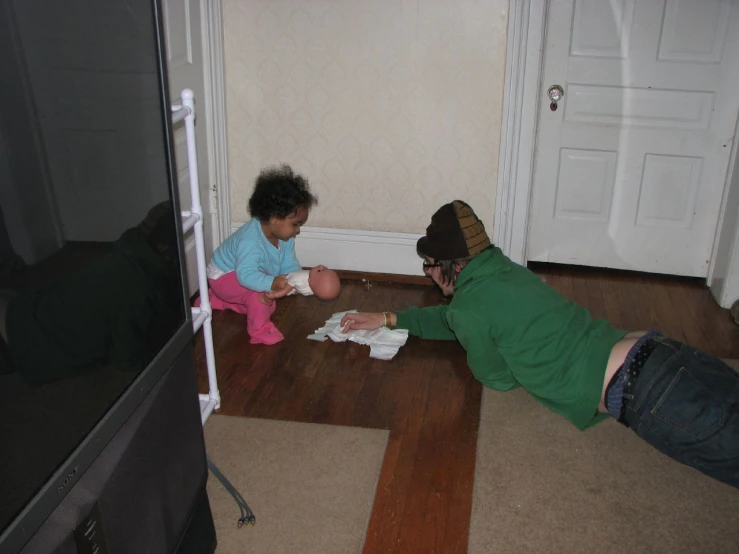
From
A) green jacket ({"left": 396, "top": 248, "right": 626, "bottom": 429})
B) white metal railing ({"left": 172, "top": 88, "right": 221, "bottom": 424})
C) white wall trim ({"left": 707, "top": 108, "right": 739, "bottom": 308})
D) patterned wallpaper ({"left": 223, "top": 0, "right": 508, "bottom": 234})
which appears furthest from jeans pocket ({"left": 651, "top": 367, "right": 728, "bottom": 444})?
patterned wallpaper ({"left": 223, "top": 0, "right": 508, "bottom": 234})

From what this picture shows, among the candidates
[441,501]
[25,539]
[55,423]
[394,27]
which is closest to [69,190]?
[55,423]

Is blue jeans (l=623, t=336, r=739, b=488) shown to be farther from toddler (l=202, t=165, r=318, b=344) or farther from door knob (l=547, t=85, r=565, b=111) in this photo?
door knob (l=547, t=85, r=565, b=111)

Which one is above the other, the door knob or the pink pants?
the door knob

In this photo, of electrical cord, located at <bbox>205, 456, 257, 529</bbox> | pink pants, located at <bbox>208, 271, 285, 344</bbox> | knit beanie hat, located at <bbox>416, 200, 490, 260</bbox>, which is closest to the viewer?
electrical cord, located at <bbox>205, 456, 257, 529</bbox>

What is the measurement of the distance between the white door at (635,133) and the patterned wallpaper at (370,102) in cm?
31

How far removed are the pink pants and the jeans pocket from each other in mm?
1463

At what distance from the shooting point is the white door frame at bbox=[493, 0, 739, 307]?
3.05 metres

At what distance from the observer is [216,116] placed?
130 inches

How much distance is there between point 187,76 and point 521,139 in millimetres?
1404

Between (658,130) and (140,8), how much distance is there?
253cm

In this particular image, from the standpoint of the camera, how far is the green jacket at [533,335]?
2145mm

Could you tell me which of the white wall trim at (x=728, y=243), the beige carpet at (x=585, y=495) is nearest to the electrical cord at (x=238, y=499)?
the beige carpet at (x=585, y=495)

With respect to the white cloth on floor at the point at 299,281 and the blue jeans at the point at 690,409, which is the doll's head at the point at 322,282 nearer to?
the white cloth on floor at the point at 299,281

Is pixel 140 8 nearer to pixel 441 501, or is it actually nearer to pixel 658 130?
pixel 441 501
